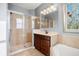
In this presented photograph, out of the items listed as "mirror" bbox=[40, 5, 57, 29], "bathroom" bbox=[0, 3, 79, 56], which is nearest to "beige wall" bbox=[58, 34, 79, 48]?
"bathroom" bbox=[0, 3, 79, 56]

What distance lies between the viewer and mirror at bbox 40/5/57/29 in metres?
1.53

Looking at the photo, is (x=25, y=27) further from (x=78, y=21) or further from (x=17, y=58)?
(x=78, y=21)

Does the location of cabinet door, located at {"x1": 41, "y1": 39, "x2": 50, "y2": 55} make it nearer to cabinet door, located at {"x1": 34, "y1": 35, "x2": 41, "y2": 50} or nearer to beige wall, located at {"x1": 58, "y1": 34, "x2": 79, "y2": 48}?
cabinet door, located at {"x1": 34, "y1": 35, "x2": 41, "y2": 50}

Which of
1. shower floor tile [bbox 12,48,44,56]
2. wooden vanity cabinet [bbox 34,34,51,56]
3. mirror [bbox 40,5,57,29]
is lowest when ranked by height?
shower floor tile [bbox 12,48,44,56]

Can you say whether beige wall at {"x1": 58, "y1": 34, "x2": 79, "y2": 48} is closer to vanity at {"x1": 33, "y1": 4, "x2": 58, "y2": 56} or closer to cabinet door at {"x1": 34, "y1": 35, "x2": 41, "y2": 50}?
vanity at {"x1": 33, "y1": 4, "x2": 58, "y2": 56}

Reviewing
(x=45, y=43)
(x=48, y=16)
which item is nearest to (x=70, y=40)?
(x=45, y=43)

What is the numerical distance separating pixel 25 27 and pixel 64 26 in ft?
2.03

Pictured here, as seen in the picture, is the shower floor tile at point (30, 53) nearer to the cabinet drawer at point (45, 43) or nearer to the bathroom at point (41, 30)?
the bathroom at point (41, 30)

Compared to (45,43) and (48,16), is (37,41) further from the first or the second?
(48,16)

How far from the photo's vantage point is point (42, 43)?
1.56 meters

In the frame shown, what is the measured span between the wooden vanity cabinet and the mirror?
173 millimetres

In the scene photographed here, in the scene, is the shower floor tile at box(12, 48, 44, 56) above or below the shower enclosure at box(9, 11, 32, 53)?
below

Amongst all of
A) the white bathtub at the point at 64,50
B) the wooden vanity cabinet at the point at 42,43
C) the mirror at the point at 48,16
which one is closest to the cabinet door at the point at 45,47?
the wooden vanity cabinet at the point at 42,43

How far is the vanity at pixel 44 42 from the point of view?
1.51 m
